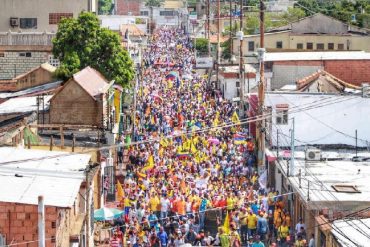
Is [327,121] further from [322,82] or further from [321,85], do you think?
[322,82]

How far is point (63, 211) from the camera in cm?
1927

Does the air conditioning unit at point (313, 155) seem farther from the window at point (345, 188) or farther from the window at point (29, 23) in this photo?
the window at point (29, 23)

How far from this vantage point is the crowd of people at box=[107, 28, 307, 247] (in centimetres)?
2919

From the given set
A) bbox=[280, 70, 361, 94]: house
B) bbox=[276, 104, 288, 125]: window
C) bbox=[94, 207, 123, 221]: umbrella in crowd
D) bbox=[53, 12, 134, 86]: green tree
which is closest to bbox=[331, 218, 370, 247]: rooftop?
bbox=[94, 207, 123, 221]: umbrella in crowd

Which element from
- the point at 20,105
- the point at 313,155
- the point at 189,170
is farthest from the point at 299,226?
the point at 20,105

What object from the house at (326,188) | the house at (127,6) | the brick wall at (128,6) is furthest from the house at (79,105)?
the brick wall at (128,6)

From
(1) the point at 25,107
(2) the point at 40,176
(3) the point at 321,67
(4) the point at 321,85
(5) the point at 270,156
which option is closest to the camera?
(2) the point at 40,176

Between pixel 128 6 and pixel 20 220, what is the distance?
170 metres

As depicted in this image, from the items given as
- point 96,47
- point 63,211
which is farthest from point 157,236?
point 96,47

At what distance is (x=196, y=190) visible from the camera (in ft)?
112

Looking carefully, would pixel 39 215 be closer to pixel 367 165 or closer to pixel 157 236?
Answer: pixel 157 236

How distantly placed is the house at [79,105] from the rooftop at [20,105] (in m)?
0.80

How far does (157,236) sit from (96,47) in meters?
17.1

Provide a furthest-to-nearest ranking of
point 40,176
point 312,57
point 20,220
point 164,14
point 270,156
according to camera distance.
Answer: point 164,14, point 312,57, point 270,156, point 40,176, point 20,220
